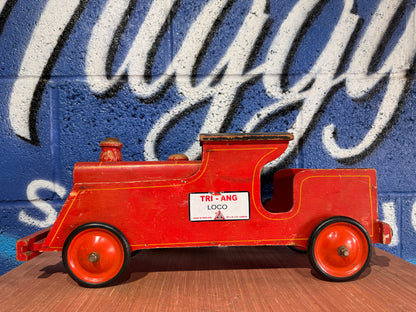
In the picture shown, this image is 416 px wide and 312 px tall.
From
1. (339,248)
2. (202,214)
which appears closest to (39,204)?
(202,214)

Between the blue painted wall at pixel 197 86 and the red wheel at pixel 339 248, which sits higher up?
the blue painted wall at pixel 197 86

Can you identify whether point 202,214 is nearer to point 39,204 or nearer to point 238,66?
point 238,66

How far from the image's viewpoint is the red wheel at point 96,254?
1.03 m

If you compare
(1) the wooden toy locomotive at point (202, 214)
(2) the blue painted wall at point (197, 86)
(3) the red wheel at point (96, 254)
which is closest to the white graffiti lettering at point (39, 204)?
(2) the blue painted wall at point (197, 86)

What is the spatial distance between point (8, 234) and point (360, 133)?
2.07 meters

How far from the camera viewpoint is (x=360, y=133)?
1642 mm

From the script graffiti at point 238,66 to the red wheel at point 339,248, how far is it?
62 cm

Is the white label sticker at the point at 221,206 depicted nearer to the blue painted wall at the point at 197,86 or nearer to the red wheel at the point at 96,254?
the red wheel at the point at 96,254

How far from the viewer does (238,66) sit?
1.63 metres

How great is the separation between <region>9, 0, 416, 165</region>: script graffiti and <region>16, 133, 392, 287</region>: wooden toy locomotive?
0.55m

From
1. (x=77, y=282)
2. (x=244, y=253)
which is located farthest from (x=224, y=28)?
(x=77, y=282)

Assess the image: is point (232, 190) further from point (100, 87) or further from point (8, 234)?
point (8, 234)

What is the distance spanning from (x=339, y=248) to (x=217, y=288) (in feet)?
1.55

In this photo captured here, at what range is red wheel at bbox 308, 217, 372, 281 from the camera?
1.06 metres
